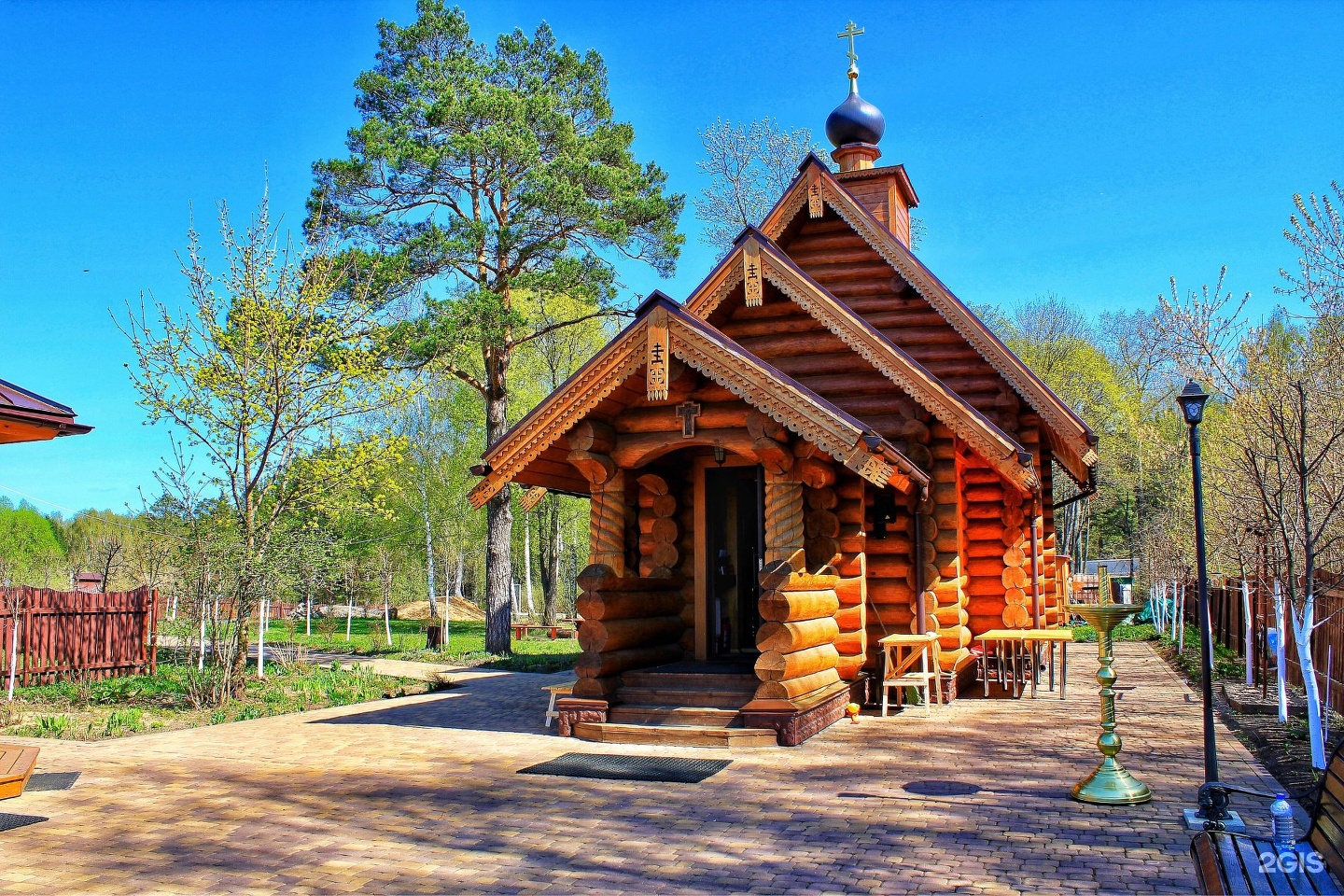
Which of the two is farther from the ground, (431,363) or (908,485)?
(431,363)

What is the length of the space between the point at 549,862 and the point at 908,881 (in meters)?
2.31

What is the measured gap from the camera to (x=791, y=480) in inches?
463

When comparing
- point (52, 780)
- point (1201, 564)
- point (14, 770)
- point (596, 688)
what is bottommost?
point (52, 780)

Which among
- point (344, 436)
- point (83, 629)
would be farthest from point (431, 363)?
point (83, 629)

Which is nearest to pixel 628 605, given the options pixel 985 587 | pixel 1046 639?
pixel 1046 639

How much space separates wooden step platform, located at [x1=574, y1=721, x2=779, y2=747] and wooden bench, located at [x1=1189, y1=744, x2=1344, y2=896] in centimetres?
604

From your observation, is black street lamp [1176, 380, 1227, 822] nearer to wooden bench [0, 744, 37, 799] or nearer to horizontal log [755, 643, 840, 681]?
horizontal log [755, 643, 840, 681]

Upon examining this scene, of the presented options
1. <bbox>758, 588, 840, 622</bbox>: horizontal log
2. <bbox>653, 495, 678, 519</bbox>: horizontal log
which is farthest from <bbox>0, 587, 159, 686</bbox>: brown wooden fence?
<bbox>758, 588, 840, 622</bbox>: horizontal log

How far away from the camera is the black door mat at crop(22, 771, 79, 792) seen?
9250mm

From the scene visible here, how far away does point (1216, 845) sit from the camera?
520 centimetres

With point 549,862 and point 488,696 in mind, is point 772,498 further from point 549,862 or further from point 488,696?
point 488,696

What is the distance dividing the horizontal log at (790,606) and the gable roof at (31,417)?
264 inches

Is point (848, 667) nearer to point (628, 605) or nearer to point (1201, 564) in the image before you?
point (628, 605)

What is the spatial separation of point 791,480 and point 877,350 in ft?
11.1
